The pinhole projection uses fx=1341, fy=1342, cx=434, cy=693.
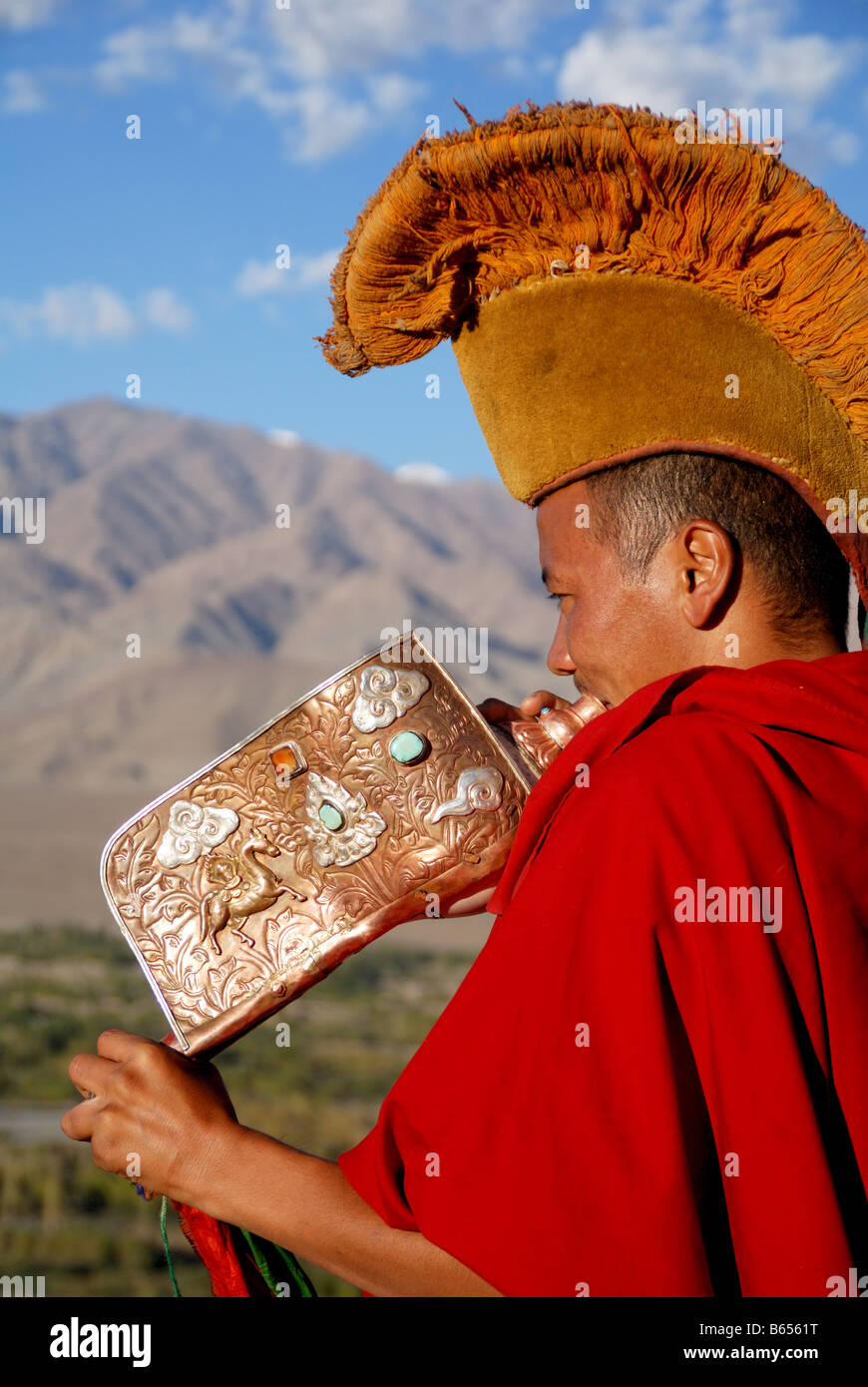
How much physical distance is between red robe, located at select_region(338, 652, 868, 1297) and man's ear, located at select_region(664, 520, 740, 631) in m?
0.27

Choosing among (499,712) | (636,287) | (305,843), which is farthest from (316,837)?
(636,287)

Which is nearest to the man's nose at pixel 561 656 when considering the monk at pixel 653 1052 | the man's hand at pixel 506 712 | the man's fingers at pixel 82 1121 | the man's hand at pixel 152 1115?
the man's hand at pixel 506 712

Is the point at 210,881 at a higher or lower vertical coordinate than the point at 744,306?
lower

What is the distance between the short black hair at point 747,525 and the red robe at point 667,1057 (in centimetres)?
30

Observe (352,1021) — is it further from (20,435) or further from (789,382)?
(20,435)

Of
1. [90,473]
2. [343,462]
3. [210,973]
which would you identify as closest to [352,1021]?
[210,973]

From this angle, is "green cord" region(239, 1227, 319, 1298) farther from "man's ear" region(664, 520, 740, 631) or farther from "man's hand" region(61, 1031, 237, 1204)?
"man's ear" region(664, 520, 740, 631)

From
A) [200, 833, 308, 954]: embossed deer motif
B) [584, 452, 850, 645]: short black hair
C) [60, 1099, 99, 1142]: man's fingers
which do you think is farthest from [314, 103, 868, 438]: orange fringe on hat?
[60, 1099, 99, 1142]: man's fingers

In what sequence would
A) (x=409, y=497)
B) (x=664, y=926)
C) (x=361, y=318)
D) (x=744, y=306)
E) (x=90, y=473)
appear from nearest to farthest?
(x=664, y=926), (x=744, y=306), (x=361, y=318), (x=90, y=473), (x=409, y=497)

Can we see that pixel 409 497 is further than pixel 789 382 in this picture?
Yes

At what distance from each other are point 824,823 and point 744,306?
0.81 metres

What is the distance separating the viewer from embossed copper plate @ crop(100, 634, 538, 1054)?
226cm

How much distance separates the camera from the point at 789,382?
2.03 m

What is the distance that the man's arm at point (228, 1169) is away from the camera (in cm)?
169
